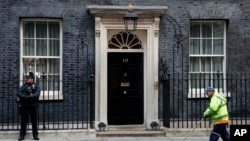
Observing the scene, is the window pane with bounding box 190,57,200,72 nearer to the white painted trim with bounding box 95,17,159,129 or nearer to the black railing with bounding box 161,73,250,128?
the black railing with bounding box 161,73,250,128

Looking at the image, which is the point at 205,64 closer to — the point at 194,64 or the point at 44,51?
the point at 194,64

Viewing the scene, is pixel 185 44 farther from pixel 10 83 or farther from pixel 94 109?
pixel 10 83

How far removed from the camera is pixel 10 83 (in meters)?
17.5

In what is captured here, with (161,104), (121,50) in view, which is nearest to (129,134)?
(161,104)

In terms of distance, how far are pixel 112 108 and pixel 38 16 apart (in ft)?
12.4

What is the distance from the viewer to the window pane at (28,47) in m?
18.0

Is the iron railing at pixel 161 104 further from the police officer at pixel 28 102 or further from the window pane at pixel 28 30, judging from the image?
the window pane at pixel 28 30

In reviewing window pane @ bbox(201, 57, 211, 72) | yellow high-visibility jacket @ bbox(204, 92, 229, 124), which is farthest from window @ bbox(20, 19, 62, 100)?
yellow high-visibility jacket @ bbox(204, 92, 229, 124)

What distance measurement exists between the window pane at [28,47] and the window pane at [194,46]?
5176mm

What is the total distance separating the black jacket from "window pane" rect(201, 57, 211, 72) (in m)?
5.83

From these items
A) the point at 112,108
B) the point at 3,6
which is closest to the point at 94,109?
the point at 112,108

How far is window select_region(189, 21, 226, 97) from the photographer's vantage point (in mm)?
18828

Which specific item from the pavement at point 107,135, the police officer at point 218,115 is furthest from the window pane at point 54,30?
the police officer at point 218,115

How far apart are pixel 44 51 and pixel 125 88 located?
2.87m
